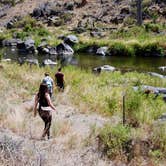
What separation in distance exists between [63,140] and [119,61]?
104 ft

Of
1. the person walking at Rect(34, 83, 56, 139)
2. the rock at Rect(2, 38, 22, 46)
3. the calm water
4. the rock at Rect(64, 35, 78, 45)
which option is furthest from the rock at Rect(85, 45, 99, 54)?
the person walking at Rect(34, 83, 56, 139)

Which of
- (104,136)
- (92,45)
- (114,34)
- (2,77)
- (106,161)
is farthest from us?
(114,34)

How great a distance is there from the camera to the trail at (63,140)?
10875mm

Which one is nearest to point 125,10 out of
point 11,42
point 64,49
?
point 11,42

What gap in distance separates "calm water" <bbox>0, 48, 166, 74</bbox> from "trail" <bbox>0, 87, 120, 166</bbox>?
2177 cm

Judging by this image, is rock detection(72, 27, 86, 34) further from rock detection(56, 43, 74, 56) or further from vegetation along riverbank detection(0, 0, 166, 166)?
vegetation along riverbank detection(0, 0, 166, 166)

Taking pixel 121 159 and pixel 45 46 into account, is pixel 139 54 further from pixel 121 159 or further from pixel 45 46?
pixel 121 159

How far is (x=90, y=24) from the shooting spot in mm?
66125

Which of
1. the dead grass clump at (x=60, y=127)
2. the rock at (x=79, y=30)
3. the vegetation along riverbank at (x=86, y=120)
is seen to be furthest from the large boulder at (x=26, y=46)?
the dead grass clump at (x=60, y=127)

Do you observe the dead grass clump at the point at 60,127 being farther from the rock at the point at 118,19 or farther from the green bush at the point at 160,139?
the rock at the point at 118,19

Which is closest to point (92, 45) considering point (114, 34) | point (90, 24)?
point (114, 34)

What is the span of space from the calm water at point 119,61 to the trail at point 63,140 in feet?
71.4

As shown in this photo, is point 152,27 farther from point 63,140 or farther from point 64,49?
point 63,140

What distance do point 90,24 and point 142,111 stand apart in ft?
167
